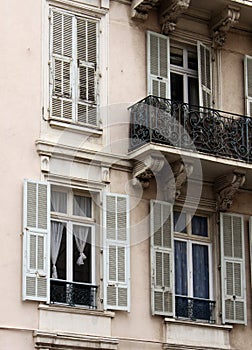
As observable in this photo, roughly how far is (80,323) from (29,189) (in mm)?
2478

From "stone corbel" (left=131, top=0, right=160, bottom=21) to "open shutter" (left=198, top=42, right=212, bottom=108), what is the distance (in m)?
1.33

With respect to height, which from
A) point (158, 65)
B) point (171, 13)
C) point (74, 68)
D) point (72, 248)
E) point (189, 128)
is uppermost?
point (171, 13)

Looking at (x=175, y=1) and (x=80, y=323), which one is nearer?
(x=80, y=323)

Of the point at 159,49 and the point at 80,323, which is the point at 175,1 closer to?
the point at 159,49

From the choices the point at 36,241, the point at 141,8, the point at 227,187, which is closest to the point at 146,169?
the point at 227,187

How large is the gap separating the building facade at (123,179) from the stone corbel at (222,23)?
0.10 ft

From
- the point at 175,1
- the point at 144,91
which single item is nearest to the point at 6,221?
the point at 144,91

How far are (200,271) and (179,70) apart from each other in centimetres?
401

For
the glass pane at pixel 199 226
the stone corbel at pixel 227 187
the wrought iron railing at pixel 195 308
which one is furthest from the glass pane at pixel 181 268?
the stone corbel at pixel 227 187

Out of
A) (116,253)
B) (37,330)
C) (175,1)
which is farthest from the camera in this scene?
(175,1)

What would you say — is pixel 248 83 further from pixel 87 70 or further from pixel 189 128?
pixel 87 70

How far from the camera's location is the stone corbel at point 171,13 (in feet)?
76.2

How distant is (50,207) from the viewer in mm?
21453

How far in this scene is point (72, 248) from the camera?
854 inches
